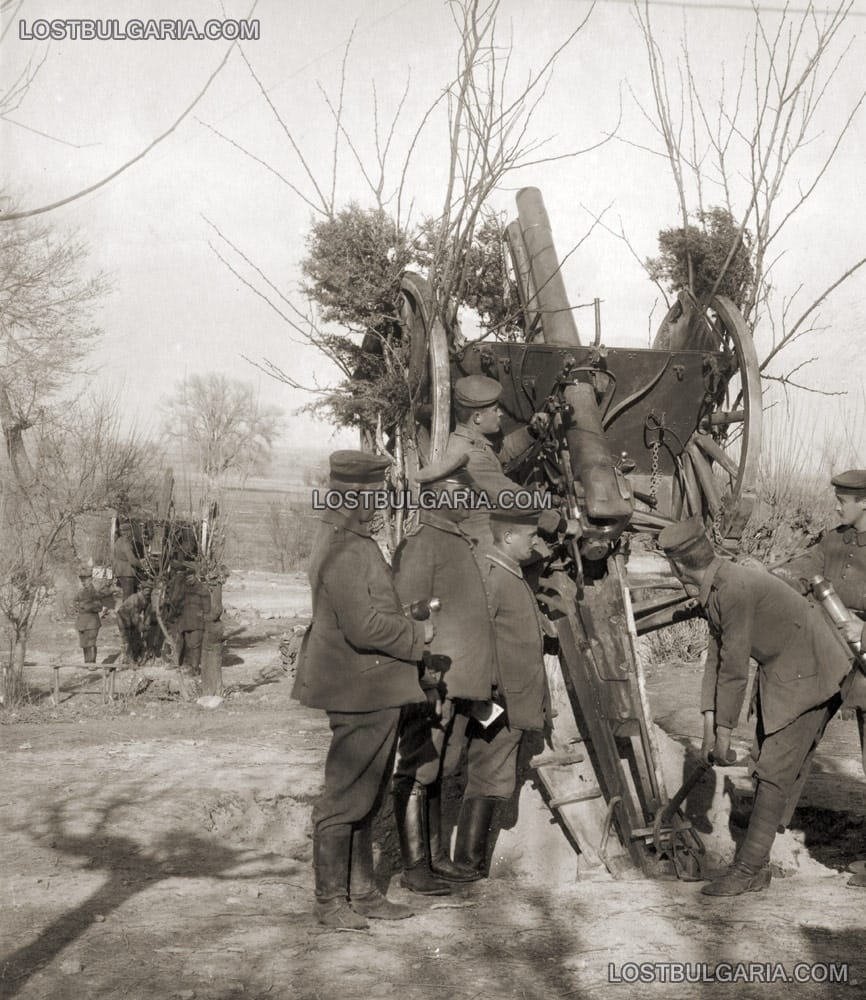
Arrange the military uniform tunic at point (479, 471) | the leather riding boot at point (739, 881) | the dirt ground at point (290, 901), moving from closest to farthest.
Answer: the dirt ground at point (290, 901), the leather riding boot at point (739, 881), the military uniform tunic at point (479, 471)

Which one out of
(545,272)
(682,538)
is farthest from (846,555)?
(545,272)

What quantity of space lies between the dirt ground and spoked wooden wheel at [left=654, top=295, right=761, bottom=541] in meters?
1.50

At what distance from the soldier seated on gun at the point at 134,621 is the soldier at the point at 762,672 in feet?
30.3

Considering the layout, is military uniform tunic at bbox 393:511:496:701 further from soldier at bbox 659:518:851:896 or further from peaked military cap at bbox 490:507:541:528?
soldier at bbox 659:518:851:896

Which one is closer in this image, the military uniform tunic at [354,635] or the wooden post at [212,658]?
the military uniform tunic at [354,635]

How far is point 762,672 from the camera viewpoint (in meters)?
4.71

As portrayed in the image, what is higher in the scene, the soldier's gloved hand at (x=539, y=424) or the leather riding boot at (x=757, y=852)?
the soldier's gloved hand at (x=539, y=424)

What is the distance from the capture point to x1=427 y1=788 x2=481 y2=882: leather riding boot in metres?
4.79

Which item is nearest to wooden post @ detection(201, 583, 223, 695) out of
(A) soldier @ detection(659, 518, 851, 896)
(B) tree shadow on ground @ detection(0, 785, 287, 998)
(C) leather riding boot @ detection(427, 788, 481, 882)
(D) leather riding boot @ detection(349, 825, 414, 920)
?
(B) tree shadow on ground @ detection(0, 785, 287, 998)

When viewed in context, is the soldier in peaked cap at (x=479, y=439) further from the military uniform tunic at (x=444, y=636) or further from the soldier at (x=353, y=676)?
the soldier at (x=353, y=676)

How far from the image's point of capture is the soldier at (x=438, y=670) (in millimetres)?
4668

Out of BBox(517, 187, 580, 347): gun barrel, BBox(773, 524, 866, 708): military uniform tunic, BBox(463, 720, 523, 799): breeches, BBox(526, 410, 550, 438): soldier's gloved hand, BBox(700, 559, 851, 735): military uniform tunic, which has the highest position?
BBox(517, 187, 580, 347): gun barrel

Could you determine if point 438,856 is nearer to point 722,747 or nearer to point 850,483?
point 722,747

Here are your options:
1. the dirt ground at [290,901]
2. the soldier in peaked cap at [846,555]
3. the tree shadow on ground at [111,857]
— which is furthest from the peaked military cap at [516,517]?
the tree shadow on ground at [111,857]
